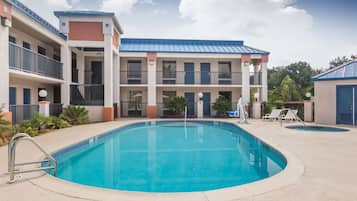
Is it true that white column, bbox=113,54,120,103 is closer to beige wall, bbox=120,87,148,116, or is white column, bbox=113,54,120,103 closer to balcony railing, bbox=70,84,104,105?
balcony railing, bbox=70,84,104,105

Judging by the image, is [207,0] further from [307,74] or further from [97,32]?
[307,74]

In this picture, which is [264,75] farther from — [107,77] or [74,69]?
[74,69]

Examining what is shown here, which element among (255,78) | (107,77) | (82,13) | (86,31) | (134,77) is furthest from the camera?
(134,77)

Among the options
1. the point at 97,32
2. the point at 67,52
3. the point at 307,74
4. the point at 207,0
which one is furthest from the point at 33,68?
the point at 307,74

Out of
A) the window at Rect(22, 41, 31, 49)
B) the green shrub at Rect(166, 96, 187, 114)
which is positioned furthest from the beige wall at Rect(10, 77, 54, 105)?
the green shrub at Rect(166, 96, 187, 114)

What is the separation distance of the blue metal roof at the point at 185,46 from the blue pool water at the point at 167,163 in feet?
39.4

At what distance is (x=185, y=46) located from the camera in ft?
78.1

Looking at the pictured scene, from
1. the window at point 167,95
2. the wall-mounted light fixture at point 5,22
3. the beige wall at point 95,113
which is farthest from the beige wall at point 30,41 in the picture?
the window at point 167,95

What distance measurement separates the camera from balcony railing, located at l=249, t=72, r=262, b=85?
21.9m

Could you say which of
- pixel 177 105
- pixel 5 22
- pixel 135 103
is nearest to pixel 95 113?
pixel 135 103

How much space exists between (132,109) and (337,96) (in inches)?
640

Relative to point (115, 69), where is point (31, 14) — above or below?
above

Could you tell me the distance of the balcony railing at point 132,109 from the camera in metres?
22.2

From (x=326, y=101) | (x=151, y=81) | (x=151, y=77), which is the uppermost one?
(x=151, y=77)
